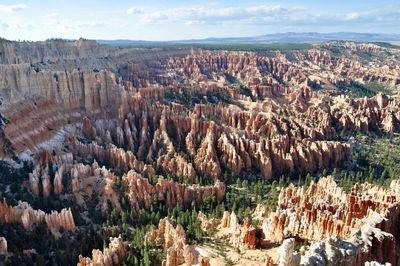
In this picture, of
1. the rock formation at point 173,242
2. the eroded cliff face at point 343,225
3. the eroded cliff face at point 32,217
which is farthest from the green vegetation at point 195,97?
the eroded cliff face at point 343,225

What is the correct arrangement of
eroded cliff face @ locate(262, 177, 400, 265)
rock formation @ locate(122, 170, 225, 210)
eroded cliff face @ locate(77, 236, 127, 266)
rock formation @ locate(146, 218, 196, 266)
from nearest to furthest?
eroded cliff face @ locate(262, 177, 400, 265) → rock formation @ locate(146, 218, 196, 266) → eroded cliff face @ locate(77, 236, 127, 266) → rock formation @ locate(122, 170, 225, 210)

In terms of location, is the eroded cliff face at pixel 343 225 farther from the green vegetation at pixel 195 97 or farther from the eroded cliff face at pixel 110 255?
the green vegetation at pixel 195 97

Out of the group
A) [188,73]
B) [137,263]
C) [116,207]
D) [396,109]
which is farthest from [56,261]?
[188,73]

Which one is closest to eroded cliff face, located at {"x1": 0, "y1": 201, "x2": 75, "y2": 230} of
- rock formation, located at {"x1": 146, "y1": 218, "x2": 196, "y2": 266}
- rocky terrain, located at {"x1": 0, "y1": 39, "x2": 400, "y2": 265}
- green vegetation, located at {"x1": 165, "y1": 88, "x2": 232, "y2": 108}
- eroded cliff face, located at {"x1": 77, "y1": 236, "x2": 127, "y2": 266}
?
rocky terrain, located at {"x1": 0, "y1": 39, "x2": 400, "y2": 265}

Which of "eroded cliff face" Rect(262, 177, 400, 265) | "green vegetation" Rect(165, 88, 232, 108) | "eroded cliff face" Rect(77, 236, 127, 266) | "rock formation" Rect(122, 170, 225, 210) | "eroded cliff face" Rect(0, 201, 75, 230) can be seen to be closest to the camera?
"eroded cliff face" Rect(262, 177, 400, 265)

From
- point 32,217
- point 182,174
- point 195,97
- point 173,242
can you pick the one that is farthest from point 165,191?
point 195,97

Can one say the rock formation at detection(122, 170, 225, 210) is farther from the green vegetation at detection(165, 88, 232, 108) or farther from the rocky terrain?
the green vegetation at detection(165, 88, 232, 108)

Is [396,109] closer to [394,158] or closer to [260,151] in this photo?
[394,158]

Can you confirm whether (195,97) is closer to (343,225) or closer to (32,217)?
(32,217)
